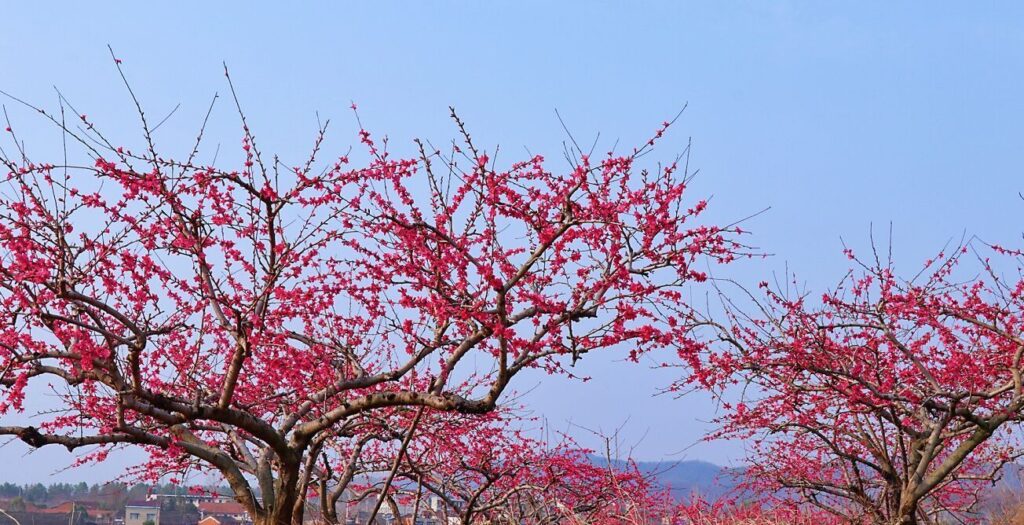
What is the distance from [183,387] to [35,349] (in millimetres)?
1803

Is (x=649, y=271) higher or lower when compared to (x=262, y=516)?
higher

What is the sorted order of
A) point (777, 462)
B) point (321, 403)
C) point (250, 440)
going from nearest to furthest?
point (321, 403) → point (250, 440) → point (777, 462)

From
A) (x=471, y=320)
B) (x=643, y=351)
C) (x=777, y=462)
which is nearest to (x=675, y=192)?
(x=643, y=351)

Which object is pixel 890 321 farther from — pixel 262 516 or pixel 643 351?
pixel 262 516

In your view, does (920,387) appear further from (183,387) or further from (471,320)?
(183,387)

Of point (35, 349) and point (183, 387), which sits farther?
point (183, 387)

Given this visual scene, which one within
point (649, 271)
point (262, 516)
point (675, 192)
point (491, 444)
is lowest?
point (262, 516)

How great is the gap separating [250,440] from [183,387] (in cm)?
141

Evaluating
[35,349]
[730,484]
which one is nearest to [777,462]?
[730,484]

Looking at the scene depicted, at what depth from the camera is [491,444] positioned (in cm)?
1279

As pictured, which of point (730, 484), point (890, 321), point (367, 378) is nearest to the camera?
point (367, 378)

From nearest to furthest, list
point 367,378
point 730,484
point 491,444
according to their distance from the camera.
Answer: point 367,378 → point 491,444 → point 730,484

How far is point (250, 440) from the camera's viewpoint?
34.0ft

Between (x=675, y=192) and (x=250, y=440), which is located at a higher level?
(x=675, y=192)
